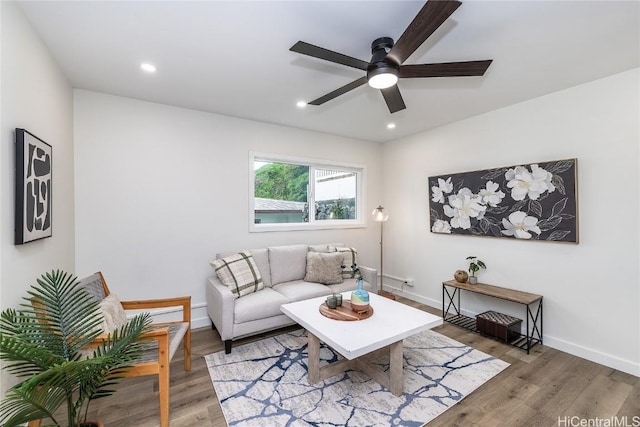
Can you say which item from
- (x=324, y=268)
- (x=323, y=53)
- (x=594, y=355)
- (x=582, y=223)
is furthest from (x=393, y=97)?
(x=594, y=355)

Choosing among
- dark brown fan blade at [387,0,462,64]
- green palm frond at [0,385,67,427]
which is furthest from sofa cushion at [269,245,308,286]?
dark brown fan blade at [387,0,462,64]

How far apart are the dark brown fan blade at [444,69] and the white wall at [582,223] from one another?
163 centimetres

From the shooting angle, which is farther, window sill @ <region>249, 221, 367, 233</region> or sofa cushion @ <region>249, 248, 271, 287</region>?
window sill @ <region>249, 221, 367, 233</region>

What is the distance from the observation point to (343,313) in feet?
7.78

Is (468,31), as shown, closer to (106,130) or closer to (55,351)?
(55,351)

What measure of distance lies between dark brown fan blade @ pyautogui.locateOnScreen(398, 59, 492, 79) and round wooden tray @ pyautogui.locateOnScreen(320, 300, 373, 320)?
6.13ft

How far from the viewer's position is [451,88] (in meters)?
2.73

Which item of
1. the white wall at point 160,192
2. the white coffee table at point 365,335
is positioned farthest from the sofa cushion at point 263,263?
the white coffee table at point 365,335

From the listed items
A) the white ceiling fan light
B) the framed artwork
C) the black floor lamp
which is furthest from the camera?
the black floor lamp

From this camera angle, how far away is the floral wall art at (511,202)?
107 inches

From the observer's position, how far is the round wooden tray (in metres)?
2.30

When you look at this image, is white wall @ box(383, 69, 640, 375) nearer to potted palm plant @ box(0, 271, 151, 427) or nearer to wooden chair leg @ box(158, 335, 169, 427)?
wooden chair leg @ box(158, 335, 169, 427)

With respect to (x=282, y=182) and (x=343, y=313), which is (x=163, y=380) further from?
(x=282, y=182)

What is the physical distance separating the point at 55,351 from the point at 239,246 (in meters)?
2.25
